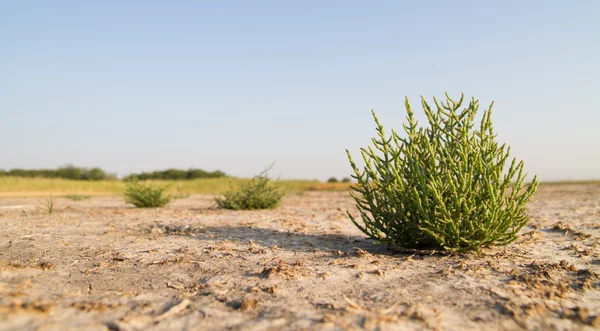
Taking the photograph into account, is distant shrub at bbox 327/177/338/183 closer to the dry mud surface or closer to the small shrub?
the small shrub

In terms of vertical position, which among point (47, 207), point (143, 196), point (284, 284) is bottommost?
point (284, 284)

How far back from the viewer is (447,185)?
436 centimetres

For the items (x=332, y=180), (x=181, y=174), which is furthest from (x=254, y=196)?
(x=181, y=174)

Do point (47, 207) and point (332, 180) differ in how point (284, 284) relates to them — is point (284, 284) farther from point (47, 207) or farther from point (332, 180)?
point (332, 180)

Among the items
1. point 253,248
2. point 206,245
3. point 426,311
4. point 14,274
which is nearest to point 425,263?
point 426,311

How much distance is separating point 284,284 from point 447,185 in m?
1.97

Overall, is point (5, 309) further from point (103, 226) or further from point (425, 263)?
point (103, 226)

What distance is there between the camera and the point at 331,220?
8.35m

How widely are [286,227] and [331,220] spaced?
5.16 feet

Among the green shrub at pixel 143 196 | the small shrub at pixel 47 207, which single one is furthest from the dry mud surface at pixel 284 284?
the green shrub at pixel 143 196

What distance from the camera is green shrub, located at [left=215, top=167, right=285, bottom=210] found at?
11031 mm

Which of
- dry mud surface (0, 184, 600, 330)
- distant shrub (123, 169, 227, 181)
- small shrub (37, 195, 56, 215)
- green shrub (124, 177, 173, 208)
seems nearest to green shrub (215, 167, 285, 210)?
green shrub (124, 177, 173, 208)

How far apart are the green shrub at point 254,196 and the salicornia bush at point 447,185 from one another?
6.62 m

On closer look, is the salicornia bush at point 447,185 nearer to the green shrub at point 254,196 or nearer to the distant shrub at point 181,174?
the green shrub at point 254,196
